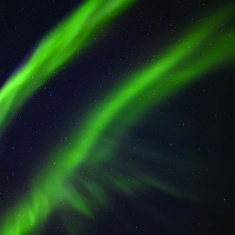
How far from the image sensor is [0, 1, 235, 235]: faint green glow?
1.45ft

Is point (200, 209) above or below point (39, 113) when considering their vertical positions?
below

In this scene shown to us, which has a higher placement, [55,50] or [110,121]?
[55,50]

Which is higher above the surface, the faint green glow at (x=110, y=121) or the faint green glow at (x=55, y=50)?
the faint green glow at (x=55, y=50)

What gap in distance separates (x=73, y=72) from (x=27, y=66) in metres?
0.08

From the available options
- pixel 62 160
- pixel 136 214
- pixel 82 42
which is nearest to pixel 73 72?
pixel 82 42

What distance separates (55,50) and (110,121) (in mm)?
157

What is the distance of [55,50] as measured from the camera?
0.49m

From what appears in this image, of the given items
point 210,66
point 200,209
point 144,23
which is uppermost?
point 144,23

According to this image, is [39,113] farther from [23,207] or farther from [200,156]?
[200,156]

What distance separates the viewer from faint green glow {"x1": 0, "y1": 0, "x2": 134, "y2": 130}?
478 millimetres

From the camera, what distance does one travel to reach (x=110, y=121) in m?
0.48

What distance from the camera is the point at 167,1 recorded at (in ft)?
1.48

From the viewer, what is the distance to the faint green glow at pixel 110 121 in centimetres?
44

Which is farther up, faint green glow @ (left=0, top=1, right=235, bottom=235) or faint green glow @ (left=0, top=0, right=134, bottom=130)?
faint green glow @ (left=0, top=0, right=134, bottom=130)
